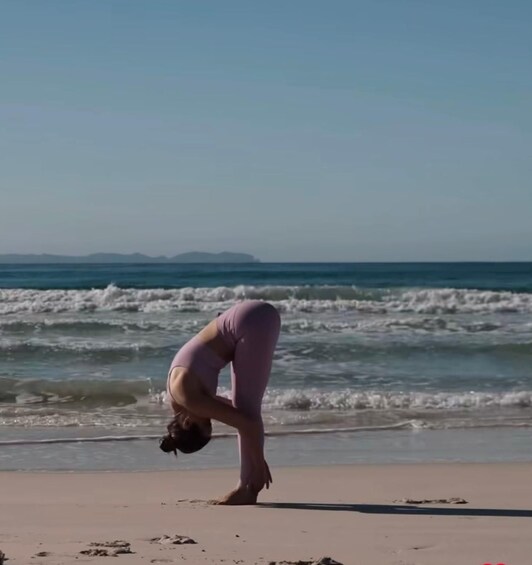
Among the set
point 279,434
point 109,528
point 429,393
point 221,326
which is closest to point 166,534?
point 109,528

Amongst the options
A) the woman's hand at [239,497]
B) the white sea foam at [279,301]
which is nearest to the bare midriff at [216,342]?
the woman's hand at [239,497]

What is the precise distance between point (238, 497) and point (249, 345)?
88cm

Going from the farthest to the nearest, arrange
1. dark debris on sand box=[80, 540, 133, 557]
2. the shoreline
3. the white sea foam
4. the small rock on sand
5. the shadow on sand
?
the white sea foam, the shoreline, the shadow on sand, the small rock on sand, dark debris on sand box=[80, 540, 133, 557]

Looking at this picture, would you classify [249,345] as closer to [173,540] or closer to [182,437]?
[182,437]

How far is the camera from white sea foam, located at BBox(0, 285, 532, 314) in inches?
994

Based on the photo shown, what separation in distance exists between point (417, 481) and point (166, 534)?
2455 millimetres

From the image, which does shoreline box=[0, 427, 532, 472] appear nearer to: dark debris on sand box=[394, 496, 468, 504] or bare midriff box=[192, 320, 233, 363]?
dark debris on sand box=[394, 496, 468, 504]

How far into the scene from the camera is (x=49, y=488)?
684 centimetres

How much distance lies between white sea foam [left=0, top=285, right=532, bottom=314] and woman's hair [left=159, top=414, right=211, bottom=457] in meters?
18.5

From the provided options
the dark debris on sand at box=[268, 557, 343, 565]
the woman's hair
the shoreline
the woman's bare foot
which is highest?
the woman's hair

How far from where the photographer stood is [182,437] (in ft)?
20.3

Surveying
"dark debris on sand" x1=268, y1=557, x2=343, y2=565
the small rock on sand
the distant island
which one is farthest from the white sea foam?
the distant island

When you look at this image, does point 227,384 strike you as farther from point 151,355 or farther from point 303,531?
point 303,531

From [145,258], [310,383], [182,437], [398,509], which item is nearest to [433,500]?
[398,509]
